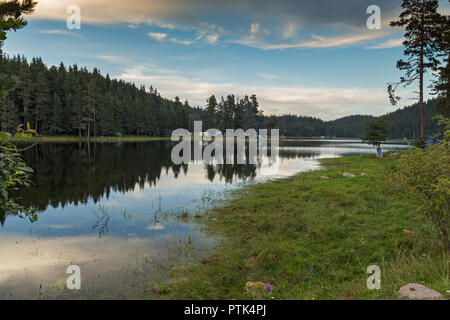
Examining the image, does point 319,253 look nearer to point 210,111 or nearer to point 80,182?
point 80,182

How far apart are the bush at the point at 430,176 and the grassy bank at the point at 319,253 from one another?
21.6 inches

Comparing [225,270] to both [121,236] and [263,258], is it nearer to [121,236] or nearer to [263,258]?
[263,258]

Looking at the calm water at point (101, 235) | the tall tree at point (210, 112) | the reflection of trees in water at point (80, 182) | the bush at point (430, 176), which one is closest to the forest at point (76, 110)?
the tall tree at point (210, 112)

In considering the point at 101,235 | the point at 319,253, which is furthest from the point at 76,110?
the point at 319,253

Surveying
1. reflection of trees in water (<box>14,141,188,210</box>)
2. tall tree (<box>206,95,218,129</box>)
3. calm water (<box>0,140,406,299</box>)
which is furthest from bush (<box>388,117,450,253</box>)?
tall tree (<box>206,95,218,129</box>)

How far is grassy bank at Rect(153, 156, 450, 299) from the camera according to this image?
6.51 m

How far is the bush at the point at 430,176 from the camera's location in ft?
20.9

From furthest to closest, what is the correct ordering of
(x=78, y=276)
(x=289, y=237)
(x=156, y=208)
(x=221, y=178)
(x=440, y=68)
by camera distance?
(x=440, y=68) → (x=221, y=178) → (x=156, y=208) → (x=289, y=237) → (x=78, y=276)

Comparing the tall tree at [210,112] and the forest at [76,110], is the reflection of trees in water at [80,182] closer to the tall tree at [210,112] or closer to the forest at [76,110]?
the forest at [76,110]

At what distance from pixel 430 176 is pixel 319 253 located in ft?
13.4

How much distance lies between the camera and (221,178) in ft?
86.7

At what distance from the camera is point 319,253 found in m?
8.77
